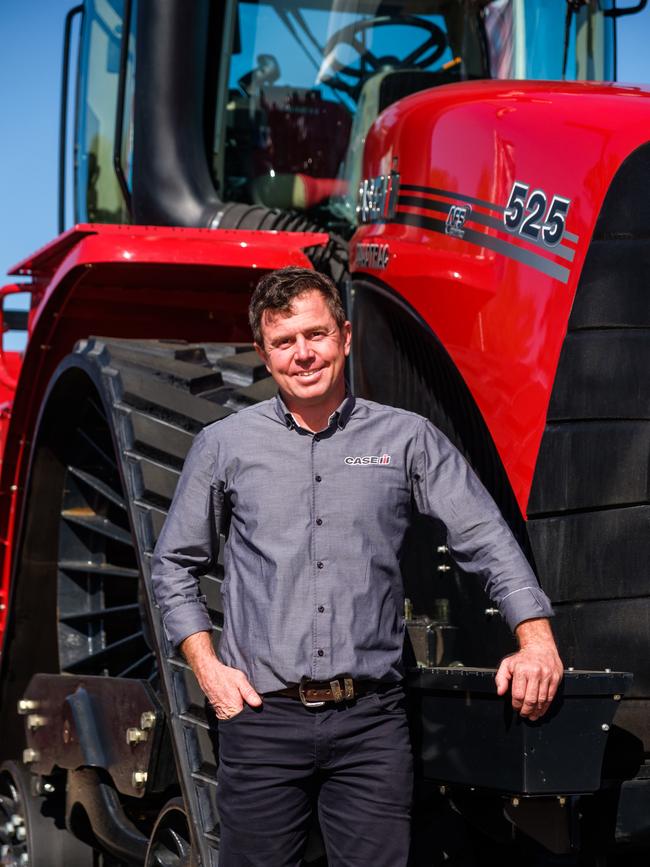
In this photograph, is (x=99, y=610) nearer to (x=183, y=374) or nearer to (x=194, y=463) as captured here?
(x=183, y=374)

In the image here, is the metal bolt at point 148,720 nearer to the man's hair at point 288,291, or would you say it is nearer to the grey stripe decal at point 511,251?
the man's hair at point 288,291

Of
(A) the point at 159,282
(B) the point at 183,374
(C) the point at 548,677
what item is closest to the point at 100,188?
(A) the point at 159,282

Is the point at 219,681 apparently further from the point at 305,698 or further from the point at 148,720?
the point at 148,720

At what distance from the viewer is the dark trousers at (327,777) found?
2.28 m

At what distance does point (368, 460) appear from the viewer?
2.36m

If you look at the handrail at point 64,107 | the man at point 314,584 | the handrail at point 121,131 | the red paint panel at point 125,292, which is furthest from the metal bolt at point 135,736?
the handrail at point 64,107

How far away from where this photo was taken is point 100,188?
4.65m

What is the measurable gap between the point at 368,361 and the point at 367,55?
4.75ft

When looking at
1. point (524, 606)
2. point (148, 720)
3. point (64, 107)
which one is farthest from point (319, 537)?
point (64, 107)

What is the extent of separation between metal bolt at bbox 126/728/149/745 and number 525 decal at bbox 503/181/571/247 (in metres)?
1.34

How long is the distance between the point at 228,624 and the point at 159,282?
1452 millimetres

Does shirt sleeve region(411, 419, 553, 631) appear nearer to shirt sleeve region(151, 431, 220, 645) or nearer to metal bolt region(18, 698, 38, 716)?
shirt sleeve region(151, 431, 220, 645)

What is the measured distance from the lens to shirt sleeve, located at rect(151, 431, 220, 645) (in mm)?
2375

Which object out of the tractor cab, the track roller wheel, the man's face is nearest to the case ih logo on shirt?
the man's face
